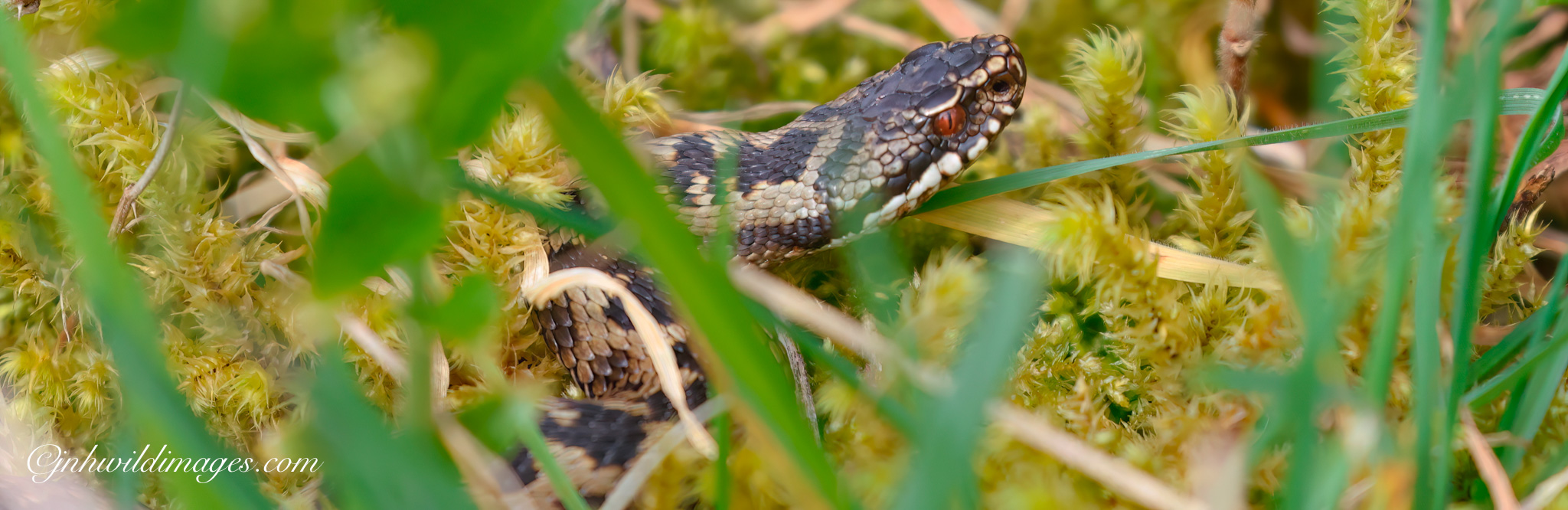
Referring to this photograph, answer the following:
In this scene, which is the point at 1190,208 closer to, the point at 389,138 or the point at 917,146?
the point at 917,146

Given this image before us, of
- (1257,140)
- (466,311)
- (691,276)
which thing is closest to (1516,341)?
(1257,140)

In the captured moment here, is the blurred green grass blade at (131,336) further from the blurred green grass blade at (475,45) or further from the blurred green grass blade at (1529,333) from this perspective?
the blurred green grass blade at (1529,333)

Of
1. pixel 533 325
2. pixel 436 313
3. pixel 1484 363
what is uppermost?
pixel 436 313

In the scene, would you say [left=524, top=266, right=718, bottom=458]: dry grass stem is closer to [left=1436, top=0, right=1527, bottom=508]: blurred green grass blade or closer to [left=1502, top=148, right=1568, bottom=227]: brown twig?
[left=1436, top=0, right=1527, bottom=508]: blurred green grass blade

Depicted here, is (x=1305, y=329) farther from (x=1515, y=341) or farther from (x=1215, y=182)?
(x=1215, y=182)

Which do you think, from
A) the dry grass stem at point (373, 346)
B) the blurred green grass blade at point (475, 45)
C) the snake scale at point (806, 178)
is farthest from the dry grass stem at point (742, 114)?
the blurred green grass blade at point (475, 45)

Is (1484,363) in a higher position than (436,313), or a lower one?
lower

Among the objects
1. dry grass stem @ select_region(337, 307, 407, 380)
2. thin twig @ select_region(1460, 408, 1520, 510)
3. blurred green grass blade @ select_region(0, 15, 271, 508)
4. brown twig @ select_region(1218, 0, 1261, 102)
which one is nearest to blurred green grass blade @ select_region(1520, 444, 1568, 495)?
thin twig @ select_region(1460, 408, 1520, 510)

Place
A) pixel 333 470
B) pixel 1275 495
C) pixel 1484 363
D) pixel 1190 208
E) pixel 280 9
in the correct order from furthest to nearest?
pixel 1190 208 → pixel 1484 363 → pixel 1275 495 → pixel 333 470 → pixel 280 9

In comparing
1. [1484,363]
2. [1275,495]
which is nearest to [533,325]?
[1275,495]
